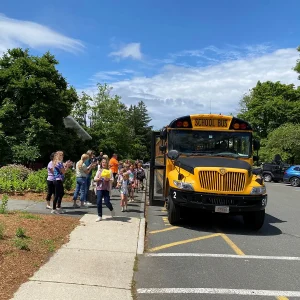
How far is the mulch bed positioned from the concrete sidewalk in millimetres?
133

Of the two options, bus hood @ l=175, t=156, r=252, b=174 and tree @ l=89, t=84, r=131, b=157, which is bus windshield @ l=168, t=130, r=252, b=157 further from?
tree @ l=89, t=84, r=131, b=157

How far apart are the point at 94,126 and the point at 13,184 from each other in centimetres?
3546

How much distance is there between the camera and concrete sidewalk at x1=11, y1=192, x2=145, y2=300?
4438 mm

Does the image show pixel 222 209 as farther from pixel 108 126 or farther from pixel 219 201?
pixel 108 126

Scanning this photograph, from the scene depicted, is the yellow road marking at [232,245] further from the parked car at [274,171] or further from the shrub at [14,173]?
the parked car at [274,171]

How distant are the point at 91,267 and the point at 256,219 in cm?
465

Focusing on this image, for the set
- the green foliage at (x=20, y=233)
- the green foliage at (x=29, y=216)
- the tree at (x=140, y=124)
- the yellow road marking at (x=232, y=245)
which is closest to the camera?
the green foliage at (x=20, y=233)

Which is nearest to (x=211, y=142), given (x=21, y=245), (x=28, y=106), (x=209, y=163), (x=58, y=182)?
(x=209, y=163)

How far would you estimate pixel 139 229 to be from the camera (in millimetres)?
8258

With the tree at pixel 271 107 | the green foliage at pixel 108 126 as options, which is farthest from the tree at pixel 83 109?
the tree at pixel 271 107

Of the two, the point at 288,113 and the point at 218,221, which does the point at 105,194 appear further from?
the point at 288,113

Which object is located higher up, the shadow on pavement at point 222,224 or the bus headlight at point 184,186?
the bus headlight at point 184,186

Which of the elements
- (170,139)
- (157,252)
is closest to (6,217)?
(157,252)

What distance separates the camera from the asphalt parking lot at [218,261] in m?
4.86
